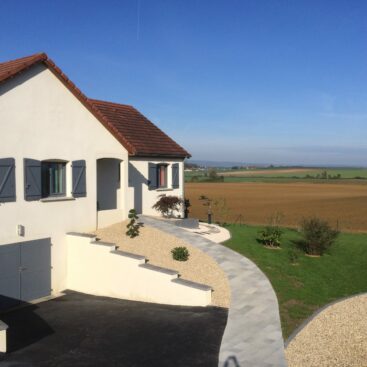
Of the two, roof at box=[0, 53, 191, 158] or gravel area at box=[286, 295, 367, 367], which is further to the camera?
roof at box=[0, 53, 191, 158]

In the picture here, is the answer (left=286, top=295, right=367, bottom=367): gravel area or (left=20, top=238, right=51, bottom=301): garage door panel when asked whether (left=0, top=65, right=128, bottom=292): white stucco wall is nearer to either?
(left=20, top=238, right=51, bottom=301): garage door panel

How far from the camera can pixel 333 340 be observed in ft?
31.6

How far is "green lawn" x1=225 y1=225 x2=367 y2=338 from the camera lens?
12062 millimetres

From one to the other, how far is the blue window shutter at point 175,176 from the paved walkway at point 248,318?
Answer: 768 centimetres

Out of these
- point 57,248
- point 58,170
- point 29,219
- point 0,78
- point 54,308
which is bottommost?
point 54,308

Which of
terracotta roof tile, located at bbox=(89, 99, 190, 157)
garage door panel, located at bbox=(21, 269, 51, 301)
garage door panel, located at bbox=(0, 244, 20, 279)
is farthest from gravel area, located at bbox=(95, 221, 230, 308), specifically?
terracotta roof tile, located at bbox=(89, 99, 190, 157)

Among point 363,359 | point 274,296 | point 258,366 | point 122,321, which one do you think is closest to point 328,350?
point 363,359

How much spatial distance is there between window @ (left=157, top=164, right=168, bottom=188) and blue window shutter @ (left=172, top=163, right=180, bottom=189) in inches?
18.5

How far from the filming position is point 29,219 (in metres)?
13.9

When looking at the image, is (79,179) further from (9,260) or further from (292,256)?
(292,256)

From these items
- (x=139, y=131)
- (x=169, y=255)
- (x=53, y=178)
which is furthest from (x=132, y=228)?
(x=139, y=131)

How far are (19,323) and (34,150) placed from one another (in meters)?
5.60

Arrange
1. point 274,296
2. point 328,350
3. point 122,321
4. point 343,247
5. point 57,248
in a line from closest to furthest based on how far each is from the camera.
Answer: point 328,350
point 122,321
point 274,296
point 57,248
point 343,247

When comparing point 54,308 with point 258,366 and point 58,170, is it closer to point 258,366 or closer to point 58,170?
point 58,170
